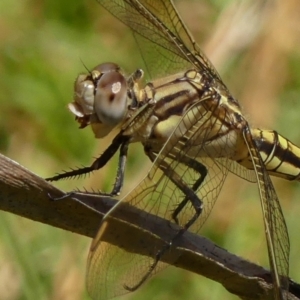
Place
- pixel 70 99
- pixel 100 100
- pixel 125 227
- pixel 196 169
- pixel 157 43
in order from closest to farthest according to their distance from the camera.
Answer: pixel 125 227, pixel 100 100, pixel 196 169, pixel 157 43, pixel 70 99

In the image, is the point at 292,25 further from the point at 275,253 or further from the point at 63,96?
the point at 275,253

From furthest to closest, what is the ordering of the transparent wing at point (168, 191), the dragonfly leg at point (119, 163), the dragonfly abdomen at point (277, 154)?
the dragonfly abdomen at point (277, 154)
the dragonfly leg at point (119, 163)
the transparent wing at point (168, 191)

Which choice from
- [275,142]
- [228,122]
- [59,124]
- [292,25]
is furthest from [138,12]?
[292,25]

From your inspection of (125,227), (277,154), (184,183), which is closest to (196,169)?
(184,183)

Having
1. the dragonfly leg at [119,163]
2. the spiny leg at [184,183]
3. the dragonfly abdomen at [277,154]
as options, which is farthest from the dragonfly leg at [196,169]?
the dragonfly abdomen at [277,154]

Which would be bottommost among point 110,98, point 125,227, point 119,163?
point 125,227

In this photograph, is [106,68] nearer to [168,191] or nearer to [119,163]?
[119,163]

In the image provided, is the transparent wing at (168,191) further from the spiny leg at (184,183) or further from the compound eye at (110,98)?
the compound eye at (110,98)

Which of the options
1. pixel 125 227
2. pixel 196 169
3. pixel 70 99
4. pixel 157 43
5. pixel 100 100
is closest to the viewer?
pixel 125 227
